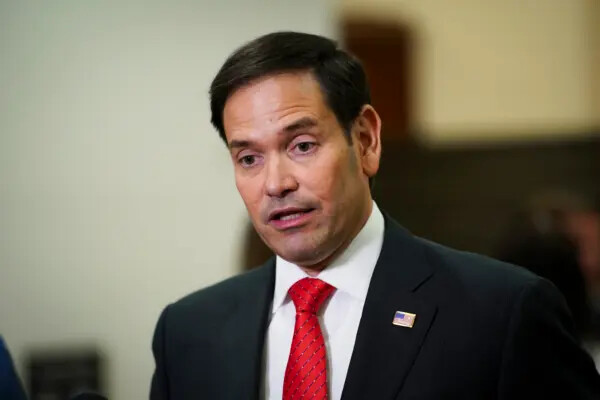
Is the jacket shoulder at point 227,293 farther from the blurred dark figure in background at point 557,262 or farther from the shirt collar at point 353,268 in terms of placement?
the blurred dark figure in background at point 557,262

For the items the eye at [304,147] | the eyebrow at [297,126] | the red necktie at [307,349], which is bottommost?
the red necktie at [307,349]

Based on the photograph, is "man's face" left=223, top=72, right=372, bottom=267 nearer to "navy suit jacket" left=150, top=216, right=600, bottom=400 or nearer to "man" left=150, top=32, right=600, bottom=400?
"man" left=150, top=32, right=600, bottom=400

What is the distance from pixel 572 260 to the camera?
261 cm

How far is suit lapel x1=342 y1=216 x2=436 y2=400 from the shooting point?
A: 4.41 ft

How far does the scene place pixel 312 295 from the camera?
1464mm

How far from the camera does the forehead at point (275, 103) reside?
4.56 feet

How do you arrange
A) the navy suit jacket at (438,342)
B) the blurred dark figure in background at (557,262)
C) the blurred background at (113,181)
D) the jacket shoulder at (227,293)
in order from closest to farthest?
the navy suit jacket at (438,342)
the jacket shoulder at (227,293)
the blurred dark figure in background at (557,262)
the blurred background at (113,181)

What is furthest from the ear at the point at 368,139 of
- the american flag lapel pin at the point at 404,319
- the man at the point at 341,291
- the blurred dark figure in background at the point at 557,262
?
the blurred dark figure in background at the point at 557,262

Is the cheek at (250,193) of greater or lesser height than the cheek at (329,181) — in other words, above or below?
below

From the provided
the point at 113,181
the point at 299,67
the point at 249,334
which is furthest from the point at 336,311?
the point at 113,181

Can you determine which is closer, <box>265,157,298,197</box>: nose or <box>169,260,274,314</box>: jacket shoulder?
<box>265,157,298,197</box>: nose

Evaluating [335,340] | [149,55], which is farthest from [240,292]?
[149,55]

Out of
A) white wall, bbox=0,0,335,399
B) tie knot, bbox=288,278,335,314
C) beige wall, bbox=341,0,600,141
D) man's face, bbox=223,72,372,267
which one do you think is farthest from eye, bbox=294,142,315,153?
beige wall, bbox=341,0,600,141

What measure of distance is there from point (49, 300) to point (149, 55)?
0.91 metres
